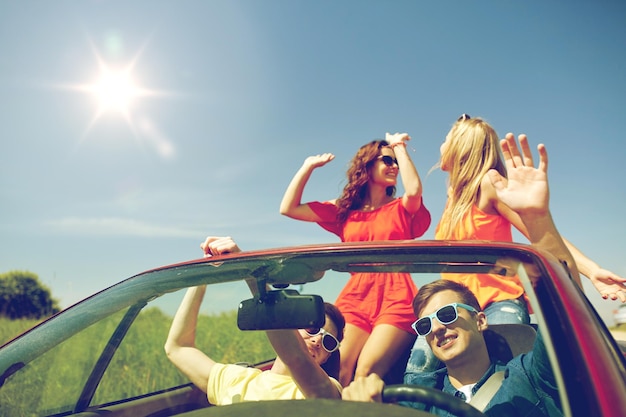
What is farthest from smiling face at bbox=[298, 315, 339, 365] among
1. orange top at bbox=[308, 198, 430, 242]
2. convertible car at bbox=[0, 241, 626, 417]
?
orange top at bbox=[308, 198, 430, 242]

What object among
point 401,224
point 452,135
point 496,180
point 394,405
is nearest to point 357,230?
point 401,224

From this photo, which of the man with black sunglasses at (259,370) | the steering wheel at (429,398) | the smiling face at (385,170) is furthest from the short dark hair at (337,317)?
the smiling face at (385,170)

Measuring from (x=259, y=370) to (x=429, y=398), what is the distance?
577mm

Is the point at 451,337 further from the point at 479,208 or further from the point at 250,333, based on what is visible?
the point at 479,208

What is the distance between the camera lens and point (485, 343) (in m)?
1.69

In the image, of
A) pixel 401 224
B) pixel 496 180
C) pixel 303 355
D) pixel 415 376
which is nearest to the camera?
pixel 303 355

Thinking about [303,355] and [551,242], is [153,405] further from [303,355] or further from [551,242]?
[551,242]

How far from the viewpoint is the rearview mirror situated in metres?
1.36

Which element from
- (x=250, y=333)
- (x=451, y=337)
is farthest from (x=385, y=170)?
(x=250, y=333)

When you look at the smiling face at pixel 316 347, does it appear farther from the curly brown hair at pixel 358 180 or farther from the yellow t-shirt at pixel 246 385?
the curly brown hair at pixel 358 180

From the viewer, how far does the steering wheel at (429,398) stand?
1065 millimetres

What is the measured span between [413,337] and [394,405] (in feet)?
2.17

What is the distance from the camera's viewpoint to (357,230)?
3.17 metres

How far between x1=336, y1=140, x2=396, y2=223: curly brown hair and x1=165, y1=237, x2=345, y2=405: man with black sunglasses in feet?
5.11
